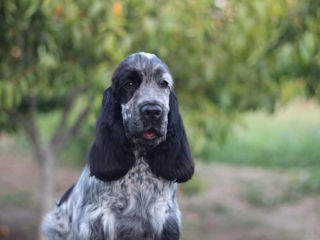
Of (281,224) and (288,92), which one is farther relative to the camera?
(281,224)

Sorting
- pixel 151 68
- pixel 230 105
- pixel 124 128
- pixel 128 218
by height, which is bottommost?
pixel 128 218

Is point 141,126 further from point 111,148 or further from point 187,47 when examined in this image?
point 187,47

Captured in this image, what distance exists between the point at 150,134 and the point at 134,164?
28cm

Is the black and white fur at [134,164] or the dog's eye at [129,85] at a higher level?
the dog's eye at [129,85]

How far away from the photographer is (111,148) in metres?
2.72

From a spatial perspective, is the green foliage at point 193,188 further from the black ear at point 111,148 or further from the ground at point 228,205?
the black ear at point 111,148

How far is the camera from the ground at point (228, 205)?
922 centimetres

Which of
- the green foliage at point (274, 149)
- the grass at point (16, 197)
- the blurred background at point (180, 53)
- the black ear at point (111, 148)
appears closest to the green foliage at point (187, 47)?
the blurred background at point (180, 53)

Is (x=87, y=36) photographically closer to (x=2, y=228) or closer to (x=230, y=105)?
(x=230, y=105)

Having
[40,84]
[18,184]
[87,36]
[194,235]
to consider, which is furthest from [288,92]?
[18,184]

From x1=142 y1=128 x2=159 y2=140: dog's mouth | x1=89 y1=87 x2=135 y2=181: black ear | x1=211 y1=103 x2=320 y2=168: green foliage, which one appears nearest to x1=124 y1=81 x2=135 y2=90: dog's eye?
x1=89 y1=87 x2=135 y2=181: black ear

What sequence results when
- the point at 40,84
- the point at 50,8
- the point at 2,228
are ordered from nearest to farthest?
the point at 50,8, the point at 40,84, the point at 2,228

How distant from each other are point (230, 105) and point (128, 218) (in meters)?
2.69

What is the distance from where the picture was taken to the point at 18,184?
40.5 ft
